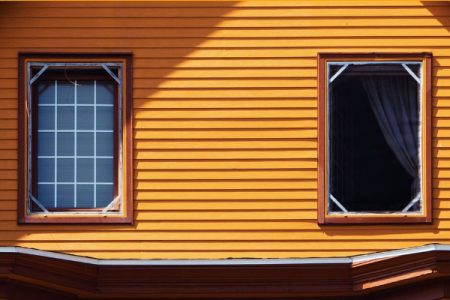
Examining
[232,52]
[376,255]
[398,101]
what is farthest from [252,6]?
[376,255]

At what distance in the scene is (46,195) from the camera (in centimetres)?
1814

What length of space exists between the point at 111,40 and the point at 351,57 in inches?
104

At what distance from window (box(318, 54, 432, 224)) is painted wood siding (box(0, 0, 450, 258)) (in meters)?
0.13

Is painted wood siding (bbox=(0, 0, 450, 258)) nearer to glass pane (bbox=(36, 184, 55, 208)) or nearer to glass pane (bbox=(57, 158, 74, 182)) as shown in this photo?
glass pane (bbox=(36, 184, 55, 208))

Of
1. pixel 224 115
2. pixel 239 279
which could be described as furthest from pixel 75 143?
→ pixel 239 279

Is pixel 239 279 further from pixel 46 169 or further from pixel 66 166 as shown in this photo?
pixel 46 169

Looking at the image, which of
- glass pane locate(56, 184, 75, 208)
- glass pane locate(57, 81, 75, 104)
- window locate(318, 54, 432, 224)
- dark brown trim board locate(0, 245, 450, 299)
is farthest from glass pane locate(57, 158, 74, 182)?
window locate(318, 54, 432, 224)

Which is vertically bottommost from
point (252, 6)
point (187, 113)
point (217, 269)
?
point (217, 269)

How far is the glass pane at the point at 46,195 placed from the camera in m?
18.1

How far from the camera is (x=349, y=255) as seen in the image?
17.9 meters

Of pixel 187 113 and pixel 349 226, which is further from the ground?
pixel 187 113

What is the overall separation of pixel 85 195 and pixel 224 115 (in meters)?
1.76

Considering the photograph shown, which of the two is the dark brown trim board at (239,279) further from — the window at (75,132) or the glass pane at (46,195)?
the glass pane at (46,195)

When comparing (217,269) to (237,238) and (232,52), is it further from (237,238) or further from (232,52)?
(232,52)
